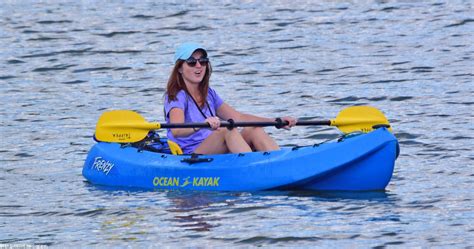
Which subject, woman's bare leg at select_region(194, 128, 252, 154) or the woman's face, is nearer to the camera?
woman's bare leg at select_region(194, 128, 252, 154)

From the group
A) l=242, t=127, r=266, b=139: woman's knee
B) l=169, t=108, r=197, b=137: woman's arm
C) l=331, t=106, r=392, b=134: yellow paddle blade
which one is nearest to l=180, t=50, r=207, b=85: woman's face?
l=169, t=108, r=197, b=137: woman's arm

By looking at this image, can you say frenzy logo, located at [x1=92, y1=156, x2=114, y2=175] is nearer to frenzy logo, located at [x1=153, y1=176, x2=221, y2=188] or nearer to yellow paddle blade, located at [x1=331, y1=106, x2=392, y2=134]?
frenzy logo, located at [x1=153, y1=176, x2=221, y2=188]

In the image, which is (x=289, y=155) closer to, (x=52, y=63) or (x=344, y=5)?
(x=52, y=63)

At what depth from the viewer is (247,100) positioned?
16.8 meters

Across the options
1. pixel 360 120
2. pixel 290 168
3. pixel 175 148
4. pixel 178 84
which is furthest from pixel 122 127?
pixel 360 120

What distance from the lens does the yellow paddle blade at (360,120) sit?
37.7 feet

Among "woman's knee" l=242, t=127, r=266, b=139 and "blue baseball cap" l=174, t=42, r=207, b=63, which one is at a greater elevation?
"blue baseball cap" l=174, t=42, r=207, b=63

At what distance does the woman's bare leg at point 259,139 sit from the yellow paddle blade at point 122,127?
805 mm

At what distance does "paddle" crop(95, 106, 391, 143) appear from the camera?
36.8ft

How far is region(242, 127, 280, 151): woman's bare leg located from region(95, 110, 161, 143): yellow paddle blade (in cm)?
80

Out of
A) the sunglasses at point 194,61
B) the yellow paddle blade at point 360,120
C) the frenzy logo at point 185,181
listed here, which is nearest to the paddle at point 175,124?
the yellow paddle blade at point 360,120

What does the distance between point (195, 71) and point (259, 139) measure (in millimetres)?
765

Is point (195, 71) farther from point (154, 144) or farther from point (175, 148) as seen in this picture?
point (154, 144)

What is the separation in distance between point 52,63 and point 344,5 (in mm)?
6116
